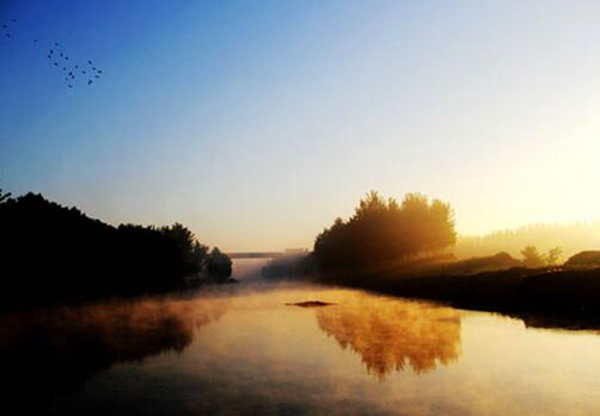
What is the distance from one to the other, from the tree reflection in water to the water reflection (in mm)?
11782

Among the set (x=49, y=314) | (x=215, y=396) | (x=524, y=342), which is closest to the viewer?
(x=215, y=396)

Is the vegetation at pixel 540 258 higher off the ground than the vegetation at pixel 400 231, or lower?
lower

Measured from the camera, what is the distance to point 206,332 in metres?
44.8

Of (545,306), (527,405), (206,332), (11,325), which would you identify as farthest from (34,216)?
(527,405)

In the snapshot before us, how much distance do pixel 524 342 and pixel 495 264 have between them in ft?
197

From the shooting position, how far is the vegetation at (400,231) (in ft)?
422

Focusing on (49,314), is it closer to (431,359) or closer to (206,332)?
(206,332)

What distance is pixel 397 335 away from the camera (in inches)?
1476

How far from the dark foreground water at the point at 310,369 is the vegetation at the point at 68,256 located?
1219 inches

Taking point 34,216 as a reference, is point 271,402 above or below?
below

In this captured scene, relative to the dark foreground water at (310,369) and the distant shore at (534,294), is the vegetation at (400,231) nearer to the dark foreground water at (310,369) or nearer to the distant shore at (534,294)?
the distant shore at (534,294)

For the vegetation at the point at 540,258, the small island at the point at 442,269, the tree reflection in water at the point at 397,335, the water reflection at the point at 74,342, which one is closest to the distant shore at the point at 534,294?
the small island at the point at 442,269

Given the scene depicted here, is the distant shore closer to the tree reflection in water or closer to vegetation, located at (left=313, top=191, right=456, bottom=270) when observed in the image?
the tree reflection in water

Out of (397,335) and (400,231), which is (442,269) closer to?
(400,231)
